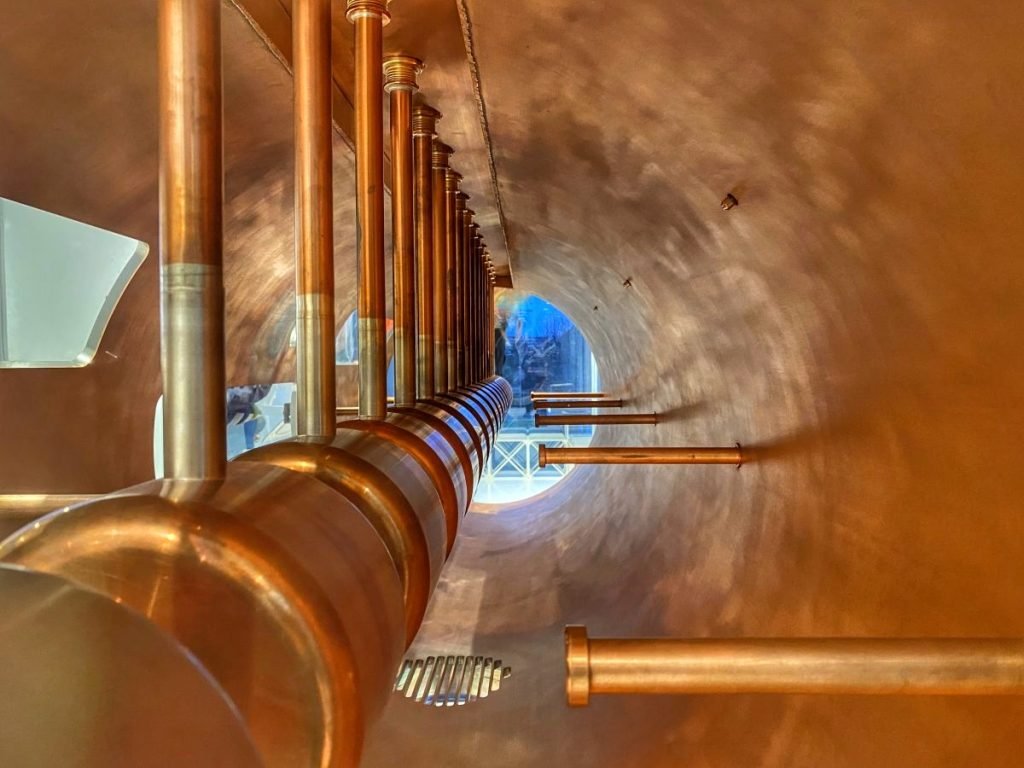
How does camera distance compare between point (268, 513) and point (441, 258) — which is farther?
point (441, 258)

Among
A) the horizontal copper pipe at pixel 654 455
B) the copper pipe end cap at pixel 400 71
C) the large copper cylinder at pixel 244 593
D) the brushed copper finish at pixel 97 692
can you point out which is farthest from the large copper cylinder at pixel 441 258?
the brushed copper finish at pixel 97 692

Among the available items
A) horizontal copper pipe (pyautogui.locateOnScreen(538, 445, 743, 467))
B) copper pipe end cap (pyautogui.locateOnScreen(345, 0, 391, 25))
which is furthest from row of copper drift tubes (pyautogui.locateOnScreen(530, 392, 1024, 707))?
horizontal copper pipe (pyautogui.locateOnScreen(538, 445, 743, 467))

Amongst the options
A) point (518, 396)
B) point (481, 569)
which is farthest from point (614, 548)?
point (518, 396)

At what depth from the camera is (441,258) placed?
3873mm

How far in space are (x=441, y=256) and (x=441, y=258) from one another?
0.01 meters

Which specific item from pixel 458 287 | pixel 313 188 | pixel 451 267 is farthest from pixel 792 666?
pixel 458 287

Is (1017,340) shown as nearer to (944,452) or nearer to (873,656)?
(944,452)

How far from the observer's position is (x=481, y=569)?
708 centimetres

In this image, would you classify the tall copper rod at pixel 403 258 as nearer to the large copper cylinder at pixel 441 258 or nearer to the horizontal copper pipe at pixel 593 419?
the large copper cylinder at pixel 441 258

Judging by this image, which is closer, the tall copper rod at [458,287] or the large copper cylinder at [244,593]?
the large copper cylinder at [244,593]

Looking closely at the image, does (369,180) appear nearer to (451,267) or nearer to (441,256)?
(441,256)

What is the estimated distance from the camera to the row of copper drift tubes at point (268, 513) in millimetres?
661

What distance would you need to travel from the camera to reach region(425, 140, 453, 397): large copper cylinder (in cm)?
386

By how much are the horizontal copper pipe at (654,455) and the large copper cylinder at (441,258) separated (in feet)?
2.56
